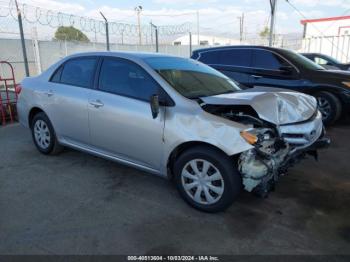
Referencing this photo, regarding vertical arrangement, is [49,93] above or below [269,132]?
above

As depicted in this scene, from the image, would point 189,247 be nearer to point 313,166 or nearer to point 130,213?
point 130,213

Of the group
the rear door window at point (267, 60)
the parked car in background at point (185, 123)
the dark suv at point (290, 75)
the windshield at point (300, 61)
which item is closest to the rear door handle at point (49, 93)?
the parked car in background at point (185, 123)

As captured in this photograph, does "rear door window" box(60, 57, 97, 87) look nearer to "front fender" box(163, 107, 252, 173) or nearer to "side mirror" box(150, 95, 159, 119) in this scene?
"side mirror" box(150, 95, 159, 119)

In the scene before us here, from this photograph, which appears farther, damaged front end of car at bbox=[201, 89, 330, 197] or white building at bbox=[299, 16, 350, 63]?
white building at bbox=[299, 16, 350, 63]

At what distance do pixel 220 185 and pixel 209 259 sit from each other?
76cm

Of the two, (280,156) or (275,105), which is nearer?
(280,156)

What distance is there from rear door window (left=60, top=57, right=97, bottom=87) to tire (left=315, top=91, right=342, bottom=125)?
16.0 ft

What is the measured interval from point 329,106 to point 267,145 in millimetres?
4310

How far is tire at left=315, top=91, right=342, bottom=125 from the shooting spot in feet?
21.5

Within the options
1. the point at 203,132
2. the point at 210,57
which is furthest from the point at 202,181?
the point at 210,57

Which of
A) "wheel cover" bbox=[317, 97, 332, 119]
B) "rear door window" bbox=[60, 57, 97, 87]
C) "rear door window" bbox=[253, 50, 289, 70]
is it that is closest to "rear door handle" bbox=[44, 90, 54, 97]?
"rear door window" bbox=[60, 57, 97, 87]

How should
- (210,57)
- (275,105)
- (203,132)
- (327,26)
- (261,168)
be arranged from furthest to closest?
(327,26), (210,57), (275,105), (203,132), (261,168)

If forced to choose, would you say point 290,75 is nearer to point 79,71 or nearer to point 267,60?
point 267,60

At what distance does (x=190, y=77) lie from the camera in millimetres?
3846
